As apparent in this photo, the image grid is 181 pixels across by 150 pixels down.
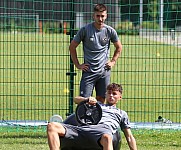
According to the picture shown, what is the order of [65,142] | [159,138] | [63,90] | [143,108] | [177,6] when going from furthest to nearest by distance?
[63,90] < [143,108] < [177,6] < [159,138] < [65,142]

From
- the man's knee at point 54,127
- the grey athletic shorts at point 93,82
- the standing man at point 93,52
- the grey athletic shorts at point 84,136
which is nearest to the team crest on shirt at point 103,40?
the standing man at point 93,52

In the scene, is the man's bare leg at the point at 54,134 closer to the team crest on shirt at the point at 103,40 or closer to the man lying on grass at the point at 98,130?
the man lying on grass at the point at 98,130

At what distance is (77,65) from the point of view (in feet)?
32.2

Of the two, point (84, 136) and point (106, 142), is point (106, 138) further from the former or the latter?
point (84, 136)

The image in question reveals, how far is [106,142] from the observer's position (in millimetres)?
7695

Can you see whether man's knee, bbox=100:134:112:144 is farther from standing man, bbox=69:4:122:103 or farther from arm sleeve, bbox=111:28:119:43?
arm sleeve, bbox=111:28:119:43

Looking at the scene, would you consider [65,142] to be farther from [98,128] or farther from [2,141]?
[2,141]

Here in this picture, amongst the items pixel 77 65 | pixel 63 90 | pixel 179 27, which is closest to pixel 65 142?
pixel 77 65

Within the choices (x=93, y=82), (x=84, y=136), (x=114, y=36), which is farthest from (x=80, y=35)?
(x=84, y=136)

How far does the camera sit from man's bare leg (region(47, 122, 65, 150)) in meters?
7.64

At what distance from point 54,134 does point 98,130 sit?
53 centimetres

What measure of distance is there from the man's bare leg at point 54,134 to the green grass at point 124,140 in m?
1.80

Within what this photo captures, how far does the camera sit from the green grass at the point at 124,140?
9.83 metres

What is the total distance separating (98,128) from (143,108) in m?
5.70
